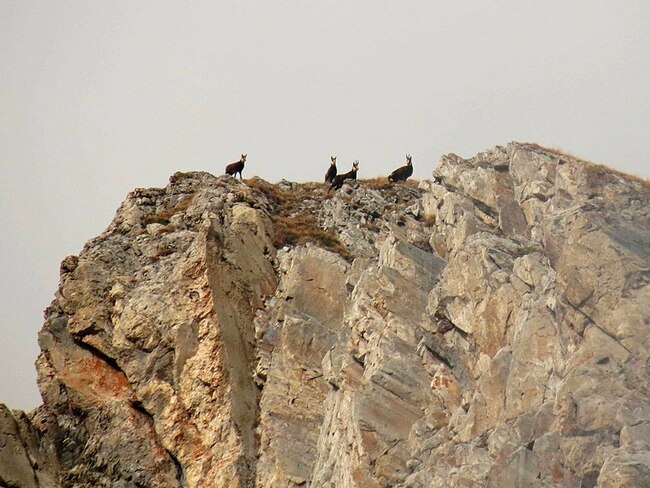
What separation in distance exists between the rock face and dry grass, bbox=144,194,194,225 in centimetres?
10

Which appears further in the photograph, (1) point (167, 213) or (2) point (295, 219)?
(2) point (295, 219)

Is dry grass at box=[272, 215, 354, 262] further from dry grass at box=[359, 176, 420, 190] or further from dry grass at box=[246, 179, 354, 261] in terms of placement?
dry grass at box=[359, 176, 420, 190]

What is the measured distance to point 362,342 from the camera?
36.9 metres

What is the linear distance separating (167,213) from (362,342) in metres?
13.2

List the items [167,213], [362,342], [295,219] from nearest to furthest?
[362,342]
[167,213]
[295,219]

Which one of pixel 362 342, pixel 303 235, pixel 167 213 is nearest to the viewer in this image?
pixel 362 342

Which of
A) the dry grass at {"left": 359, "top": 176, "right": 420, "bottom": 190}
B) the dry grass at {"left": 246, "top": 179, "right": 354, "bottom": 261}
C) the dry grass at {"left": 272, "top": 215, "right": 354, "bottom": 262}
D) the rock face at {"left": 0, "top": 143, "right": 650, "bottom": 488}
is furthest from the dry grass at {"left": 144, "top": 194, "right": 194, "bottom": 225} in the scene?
the dry grass at {"left": 359, "top": 176, "right": 420, "bottom": 190}

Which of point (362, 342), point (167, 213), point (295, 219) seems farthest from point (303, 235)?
point (362, 342)

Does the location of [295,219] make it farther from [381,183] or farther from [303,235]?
[381,183]

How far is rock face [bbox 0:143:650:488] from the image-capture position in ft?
94.6

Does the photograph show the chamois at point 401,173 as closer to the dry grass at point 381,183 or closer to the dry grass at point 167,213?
the dry grass at point 381,183

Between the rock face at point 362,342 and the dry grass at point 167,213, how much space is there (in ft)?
0.32

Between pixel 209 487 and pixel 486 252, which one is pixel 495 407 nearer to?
pixel 486 252

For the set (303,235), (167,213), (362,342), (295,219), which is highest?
(167,213)
